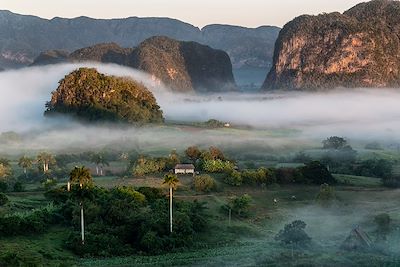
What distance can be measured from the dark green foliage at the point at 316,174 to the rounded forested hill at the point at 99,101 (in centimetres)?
5482

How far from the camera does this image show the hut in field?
43000 mm

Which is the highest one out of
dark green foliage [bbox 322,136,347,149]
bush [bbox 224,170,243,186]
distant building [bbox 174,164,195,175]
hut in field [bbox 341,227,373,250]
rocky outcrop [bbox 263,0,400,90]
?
rocky outcrop [bbox 263,0,400,90]

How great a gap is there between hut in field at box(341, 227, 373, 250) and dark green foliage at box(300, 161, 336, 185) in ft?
77.8

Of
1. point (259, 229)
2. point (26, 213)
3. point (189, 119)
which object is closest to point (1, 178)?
point (26, 213)

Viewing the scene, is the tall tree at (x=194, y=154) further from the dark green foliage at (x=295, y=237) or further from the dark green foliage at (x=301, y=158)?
the dark green foliage at (x=295, y=237)

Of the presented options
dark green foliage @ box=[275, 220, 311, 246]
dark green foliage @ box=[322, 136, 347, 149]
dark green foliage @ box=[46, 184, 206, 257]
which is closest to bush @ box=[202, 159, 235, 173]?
dark green foliage @ box=[46, 184, 206, 257]

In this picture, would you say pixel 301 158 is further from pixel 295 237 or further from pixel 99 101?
pixel 99 101

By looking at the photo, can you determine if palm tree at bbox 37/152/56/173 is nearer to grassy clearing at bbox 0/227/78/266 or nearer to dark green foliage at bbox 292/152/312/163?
grassy clearing at bbox 0/227/78/266

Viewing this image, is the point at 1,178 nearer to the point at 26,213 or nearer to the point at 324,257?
the point at 26,213

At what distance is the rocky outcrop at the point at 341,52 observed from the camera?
171250 millimetres

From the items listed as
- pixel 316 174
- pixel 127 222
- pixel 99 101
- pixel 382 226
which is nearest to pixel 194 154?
pixel 316 174

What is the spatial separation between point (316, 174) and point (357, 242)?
25417mm

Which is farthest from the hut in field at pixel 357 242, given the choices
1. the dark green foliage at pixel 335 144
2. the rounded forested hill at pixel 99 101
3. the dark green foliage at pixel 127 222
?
the rounded forested hill at pixel 99 101

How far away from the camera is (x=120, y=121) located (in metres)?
116
